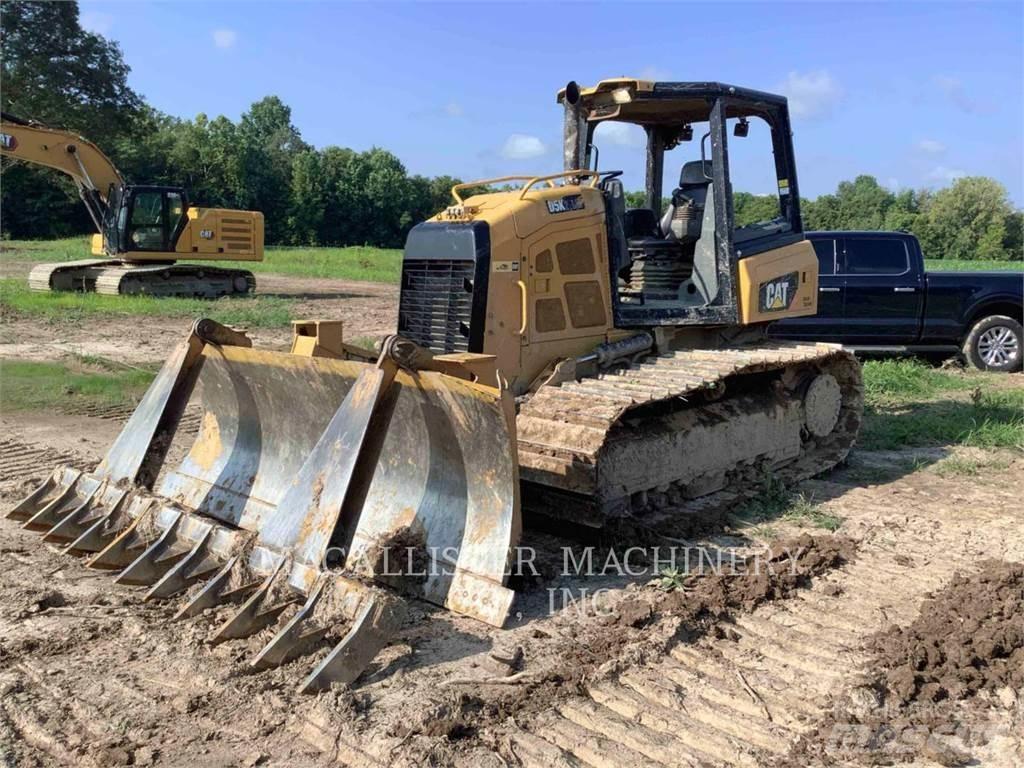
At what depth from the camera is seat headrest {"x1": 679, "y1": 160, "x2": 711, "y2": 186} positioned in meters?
6.75

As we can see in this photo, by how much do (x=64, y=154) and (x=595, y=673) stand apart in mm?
19300

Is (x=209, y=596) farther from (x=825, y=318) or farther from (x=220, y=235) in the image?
(x=220, y=235)

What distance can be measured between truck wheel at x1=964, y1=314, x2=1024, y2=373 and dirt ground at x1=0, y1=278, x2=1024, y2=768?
786cm

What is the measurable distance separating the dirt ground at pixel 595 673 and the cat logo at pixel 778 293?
1.88 m

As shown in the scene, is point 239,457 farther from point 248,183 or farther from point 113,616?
point 248,183

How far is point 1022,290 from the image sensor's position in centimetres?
1252

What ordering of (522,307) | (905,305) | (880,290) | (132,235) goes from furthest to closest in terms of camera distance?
1. (132,235)
2. (905,305)
3. (880,290)
4. (522,307)

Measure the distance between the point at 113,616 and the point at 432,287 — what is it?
2.75m

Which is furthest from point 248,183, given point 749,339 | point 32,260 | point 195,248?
point 749,339

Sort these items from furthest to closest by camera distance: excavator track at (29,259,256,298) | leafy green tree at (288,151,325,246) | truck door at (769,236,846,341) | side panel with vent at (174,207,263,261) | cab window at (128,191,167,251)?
leafy green tree at (288,151,325,246), side panel with vent at (174,207,263,261), cab window at (128,191,167,251), excavator track at (29,259,256,298), truck door at (769,236,846,341)

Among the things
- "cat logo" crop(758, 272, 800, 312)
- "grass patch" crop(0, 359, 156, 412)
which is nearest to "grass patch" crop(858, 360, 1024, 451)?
"cat logo" crop(758, 272, 800, 312)

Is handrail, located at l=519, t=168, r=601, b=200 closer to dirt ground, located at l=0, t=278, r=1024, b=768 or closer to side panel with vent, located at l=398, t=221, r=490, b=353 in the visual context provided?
side panel with vent, located at l=398, t=221, r=490, b=353

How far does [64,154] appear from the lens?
19516 mm

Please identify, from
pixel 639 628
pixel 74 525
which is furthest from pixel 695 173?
pixel 74 525
